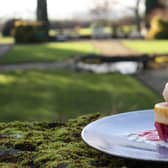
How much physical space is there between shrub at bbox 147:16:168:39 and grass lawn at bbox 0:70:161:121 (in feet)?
52.5

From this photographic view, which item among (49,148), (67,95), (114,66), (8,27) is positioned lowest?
(8,27)

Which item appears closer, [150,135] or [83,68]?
[150,135]

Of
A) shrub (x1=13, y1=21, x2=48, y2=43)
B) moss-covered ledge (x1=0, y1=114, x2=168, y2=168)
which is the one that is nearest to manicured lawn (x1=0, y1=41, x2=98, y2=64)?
shrub (x1=13, y1=21, x2=48, y2=43)

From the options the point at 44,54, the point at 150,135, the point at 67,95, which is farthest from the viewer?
the point at 44,54

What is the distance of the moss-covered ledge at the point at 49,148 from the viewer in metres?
1.64

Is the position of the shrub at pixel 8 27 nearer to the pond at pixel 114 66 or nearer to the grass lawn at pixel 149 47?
the grass lawn at pixel 149 47

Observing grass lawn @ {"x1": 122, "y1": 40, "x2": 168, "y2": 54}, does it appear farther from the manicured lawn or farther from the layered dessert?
the layered dessert

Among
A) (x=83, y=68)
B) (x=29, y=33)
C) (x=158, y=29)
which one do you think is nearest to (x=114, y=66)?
(x=83, y=68)

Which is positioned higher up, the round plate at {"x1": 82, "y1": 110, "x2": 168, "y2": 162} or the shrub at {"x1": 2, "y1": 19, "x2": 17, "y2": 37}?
the round plate at {"x1": 82, "y1": 110, "x2": 168, "y2": 162}

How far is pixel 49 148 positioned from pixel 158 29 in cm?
2669

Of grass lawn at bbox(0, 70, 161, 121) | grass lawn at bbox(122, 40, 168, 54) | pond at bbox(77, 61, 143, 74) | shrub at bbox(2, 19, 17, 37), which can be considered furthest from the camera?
shrub at bbox(2, 19, 17, 37)

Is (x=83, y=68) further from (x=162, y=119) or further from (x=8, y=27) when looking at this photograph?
(x=8, y=27)

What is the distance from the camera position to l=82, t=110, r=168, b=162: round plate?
1.58 m

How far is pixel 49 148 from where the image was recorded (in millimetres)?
1837
